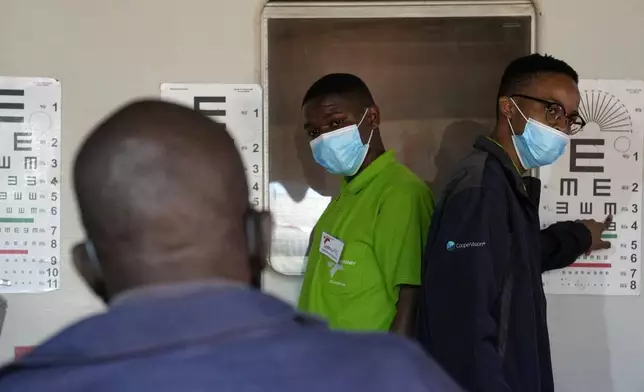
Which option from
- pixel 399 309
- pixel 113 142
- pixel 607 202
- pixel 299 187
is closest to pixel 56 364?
pixel 113 142

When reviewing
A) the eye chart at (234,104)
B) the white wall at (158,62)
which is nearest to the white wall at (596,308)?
the white wall at (158,62)

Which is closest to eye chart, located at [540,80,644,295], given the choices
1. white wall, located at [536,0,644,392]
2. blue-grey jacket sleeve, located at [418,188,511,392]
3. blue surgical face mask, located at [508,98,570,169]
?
white wall, located at [536,0,644,392]

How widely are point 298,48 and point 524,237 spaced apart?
0.99 metres

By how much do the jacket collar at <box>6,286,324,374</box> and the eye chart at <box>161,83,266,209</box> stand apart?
1.44 metres

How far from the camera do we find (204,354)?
0.56 m

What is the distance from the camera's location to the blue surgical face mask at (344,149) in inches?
71.2

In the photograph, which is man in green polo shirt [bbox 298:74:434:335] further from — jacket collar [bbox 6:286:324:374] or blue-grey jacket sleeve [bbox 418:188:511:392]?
jacket collar [bbox 6:286:324:374]

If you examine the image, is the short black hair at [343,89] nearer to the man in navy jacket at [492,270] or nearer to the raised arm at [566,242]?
the man in navy jacket at [492,270]

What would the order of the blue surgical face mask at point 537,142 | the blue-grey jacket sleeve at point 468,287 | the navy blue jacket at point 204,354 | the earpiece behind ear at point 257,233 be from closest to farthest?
the navy blue jacket at point 204,354 → the earpiece behind ear at point 257,233 → the blue-grey jacket sleeve at point 468,287 → the blue surgical face mask at point 537,142

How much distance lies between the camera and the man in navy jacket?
137cm

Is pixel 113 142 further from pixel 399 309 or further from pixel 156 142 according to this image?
pixel 399 309

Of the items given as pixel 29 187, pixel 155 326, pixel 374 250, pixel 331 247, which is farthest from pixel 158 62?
pixel 155 326

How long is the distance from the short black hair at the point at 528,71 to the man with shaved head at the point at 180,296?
44.2 inches

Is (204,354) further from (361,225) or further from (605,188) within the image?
(605,188)
